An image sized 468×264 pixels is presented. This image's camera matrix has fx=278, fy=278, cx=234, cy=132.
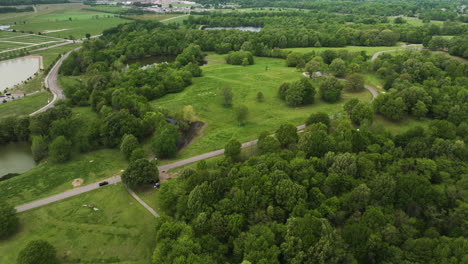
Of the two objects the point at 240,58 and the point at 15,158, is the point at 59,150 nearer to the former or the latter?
the point at 15,158

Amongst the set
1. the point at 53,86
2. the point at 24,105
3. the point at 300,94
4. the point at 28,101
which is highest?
the point at 300,94

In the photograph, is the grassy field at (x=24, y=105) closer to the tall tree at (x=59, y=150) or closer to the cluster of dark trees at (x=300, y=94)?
the tall tree at (x=59, y=150)

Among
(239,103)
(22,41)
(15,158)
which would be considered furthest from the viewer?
(22,41)

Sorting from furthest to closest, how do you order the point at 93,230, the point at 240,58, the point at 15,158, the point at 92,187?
the point at 240,58 < the point at 15,158 < the point at 92,187 < the point at 93,230

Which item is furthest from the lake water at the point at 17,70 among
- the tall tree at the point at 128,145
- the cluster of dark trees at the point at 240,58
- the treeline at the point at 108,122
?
the cluster of dark trees at the point at 240,58

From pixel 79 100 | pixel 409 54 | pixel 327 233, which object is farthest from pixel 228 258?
pixel 409 54

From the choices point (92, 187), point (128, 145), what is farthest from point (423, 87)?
point (92, 187)

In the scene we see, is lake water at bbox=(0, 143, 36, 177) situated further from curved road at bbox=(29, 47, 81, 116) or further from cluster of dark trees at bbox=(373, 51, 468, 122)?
cluster of dark trees at bbox=(373, 51, 468, 122)

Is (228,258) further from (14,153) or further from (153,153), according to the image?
(14,153)

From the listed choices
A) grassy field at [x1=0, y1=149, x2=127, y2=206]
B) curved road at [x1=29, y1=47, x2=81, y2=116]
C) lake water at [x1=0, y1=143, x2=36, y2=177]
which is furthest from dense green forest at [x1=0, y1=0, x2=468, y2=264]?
curved road at [x1=29, y1=47, x2=81, y2=116]
